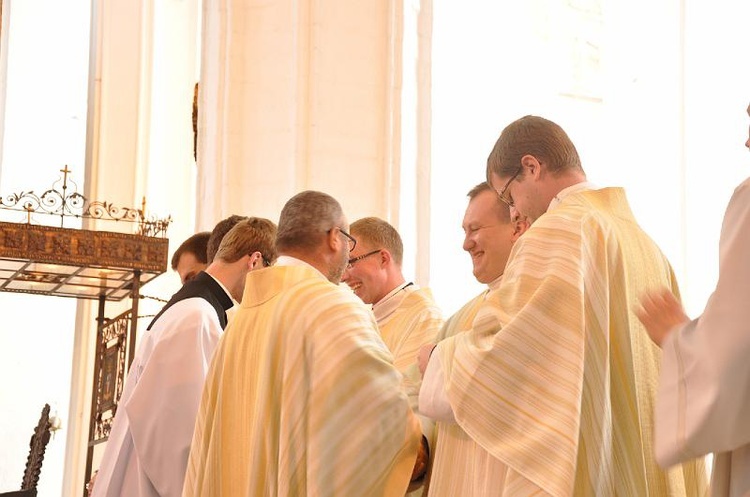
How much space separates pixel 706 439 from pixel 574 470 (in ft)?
3.49

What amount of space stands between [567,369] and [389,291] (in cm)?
256

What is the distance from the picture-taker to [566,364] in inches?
160

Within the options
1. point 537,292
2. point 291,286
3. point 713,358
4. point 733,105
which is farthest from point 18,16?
point 713,358

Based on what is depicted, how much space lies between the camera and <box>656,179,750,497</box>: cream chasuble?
9.51 feet

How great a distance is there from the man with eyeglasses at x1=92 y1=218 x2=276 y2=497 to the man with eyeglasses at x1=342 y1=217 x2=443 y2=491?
63 cm

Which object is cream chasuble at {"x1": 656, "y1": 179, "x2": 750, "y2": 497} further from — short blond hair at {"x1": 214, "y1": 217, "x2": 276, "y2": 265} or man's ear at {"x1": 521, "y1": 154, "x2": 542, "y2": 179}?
short blond hair at {"x1": 214, "y1": 217, "x2": 276, "y2": 265}

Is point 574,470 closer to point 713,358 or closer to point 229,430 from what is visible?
point 713,358

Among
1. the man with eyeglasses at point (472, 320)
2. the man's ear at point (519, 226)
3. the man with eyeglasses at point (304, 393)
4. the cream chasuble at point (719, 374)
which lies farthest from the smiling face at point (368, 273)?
the cream chasuble at point (719, 374)

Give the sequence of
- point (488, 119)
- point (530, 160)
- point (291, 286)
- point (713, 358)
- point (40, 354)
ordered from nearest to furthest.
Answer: point (713, 358)
point (530, 160)
point (291, 286)
point (488, 119)
point (40, 354)

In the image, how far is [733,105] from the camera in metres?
9.63

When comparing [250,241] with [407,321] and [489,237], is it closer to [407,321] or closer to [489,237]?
[407,321]

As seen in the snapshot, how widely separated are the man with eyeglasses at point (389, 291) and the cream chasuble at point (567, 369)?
1746mm

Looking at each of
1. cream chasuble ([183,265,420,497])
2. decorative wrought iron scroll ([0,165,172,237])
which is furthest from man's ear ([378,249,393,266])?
decorative wrought iron scroll ([0,165,172,237])

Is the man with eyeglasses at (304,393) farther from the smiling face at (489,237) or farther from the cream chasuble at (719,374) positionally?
the cream chasuble at (719,374)
